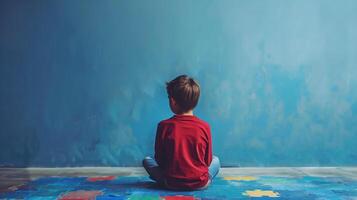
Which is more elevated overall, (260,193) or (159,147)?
(159,147)

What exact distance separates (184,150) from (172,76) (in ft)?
2.49

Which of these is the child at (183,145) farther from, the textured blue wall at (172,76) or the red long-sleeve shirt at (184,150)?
the textured blue wall at (172,76)

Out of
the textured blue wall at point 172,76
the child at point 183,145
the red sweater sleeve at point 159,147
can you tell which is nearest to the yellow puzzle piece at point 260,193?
the child at point 183,145

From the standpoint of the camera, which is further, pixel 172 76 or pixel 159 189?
pixel 172 76

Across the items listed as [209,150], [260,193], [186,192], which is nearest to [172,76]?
[209,150]

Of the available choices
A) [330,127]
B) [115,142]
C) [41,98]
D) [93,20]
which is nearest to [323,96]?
[330,127]

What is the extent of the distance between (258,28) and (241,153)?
0.75 m

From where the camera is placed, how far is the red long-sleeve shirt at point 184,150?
6.48 ft

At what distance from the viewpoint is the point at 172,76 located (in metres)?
2.64

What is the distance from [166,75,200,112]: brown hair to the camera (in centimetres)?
204

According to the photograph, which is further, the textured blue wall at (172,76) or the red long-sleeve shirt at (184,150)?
Result: the textured blue wall at (172,76)

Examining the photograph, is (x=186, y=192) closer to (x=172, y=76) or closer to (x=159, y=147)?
(x=159, y=147)

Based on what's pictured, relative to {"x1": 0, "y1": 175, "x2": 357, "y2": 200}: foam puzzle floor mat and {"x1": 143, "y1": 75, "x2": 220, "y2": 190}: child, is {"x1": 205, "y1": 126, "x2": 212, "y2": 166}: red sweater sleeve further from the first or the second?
{"x1": 0, "y1": 175, "x2": 357, "y2": 200}: foam puzzle floor mat

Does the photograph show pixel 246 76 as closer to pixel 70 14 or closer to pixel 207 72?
pixel 207 72
